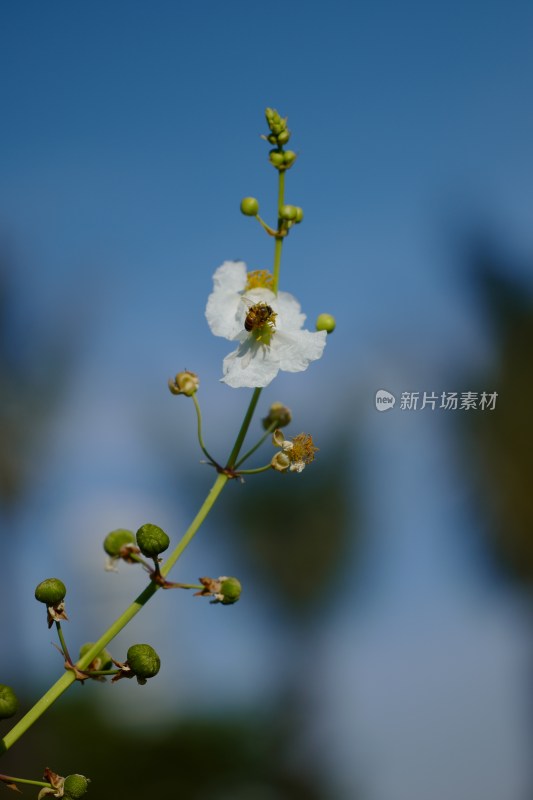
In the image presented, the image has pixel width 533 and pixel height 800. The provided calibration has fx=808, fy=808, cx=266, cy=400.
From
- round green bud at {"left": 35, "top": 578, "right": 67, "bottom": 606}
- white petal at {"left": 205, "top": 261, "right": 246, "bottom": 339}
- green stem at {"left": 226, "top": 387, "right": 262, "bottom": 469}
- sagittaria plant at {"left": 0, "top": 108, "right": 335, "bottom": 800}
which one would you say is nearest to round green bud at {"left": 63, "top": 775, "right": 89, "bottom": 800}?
sagittaria plant at {"left": 0, "top": 108, "right": 335, "bottom": 800}

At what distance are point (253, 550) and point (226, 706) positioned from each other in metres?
4.91

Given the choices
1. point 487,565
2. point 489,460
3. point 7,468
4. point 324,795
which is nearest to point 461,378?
point 489,460

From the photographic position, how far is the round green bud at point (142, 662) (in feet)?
3.42

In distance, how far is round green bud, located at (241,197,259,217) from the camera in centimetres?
130

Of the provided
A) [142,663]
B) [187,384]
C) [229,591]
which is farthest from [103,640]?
[187,384]

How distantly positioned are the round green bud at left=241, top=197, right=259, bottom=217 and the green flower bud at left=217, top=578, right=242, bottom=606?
0.58 metres

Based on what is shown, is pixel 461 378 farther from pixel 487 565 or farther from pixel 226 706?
pixel 226 706

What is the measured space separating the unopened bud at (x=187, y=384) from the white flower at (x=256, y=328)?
5 centimetres

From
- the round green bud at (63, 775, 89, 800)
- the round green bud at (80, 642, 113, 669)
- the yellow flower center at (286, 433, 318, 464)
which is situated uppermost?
the yellow flower center at (286, 433, 318, 464)

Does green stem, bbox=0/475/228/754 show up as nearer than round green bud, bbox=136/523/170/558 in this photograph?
Yes

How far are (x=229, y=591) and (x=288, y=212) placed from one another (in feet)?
1.83

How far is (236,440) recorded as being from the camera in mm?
1059

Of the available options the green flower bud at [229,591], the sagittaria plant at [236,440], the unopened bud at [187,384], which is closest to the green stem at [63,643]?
the sagittaria plant at [236,440]

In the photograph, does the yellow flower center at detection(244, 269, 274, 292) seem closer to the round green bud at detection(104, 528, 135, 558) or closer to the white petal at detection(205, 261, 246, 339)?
the white petal at detection(205, 261, 246, 339)
